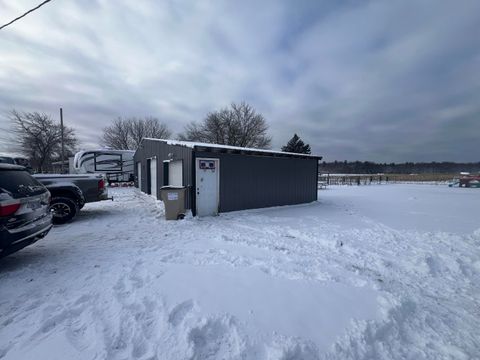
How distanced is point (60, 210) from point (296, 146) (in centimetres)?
3411

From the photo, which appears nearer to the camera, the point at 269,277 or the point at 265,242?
the point at 269,277

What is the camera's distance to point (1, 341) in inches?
93.3

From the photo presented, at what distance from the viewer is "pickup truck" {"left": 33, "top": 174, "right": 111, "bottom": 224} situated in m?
7.73

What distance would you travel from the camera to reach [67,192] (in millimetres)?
8055

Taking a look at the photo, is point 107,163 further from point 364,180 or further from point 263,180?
point 364,180

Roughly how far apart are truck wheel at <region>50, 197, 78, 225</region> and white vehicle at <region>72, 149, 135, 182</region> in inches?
561

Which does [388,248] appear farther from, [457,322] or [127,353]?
[127,353]

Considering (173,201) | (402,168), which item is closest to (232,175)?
(173,201)

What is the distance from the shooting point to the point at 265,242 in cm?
→ 579

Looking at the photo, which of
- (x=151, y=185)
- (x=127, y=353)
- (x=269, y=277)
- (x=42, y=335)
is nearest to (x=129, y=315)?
(x=127, y=353)

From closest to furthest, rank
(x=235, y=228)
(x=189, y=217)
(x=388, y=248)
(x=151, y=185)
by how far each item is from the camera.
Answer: (x=388, y=248) < (x=235, y=228) < (x=189, y=217) < (x=151, y=185)

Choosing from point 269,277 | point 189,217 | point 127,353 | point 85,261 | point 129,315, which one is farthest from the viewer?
point 189,217

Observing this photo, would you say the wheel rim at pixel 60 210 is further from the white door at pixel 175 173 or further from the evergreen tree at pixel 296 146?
the evergreen tree at pixel 296 146

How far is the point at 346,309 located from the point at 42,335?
11.2 ft
